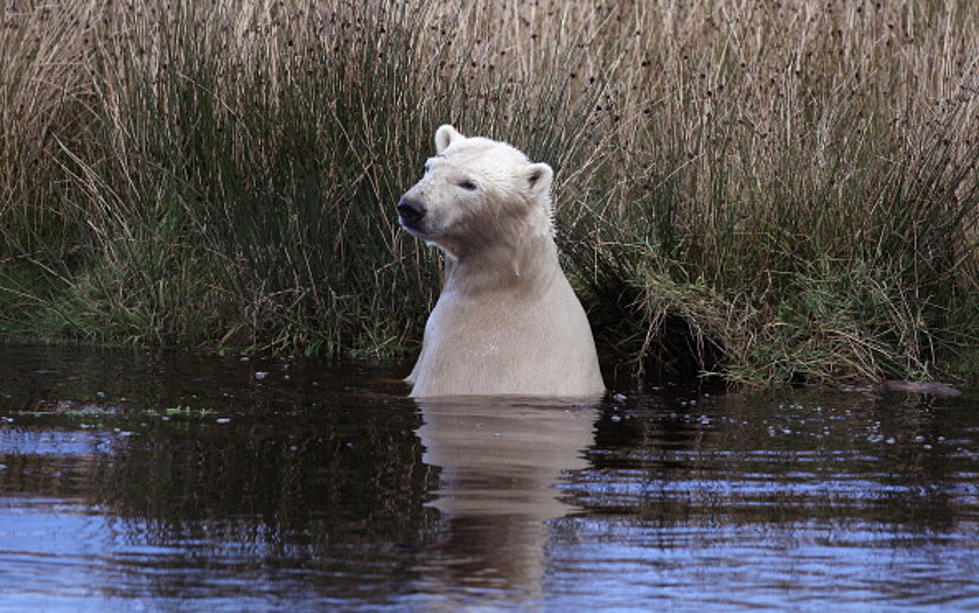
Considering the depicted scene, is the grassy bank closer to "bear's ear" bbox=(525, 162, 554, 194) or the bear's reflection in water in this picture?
"bear's ear" bbox=(525, 162, 554, 194)

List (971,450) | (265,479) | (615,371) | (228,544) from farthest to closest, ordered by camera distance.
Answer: (615,371) → (971,450) → (265,479) → (228,544)

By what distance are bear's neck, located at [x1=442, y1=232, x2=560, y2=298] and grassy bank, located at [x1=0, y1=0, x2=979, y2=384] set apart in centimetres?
106

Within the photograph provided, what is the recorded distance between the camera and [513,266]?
779cm

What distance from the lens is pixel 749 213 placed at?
29.9 ft

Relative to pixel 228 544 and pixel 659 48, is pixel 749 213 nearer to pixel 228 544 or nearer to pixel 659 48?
pixel 659 48

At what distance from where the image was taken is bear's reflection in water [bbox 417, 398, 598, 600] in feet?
14.3

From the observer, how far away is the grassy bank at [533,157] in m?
8.99

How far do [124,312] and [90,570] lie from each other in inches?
221

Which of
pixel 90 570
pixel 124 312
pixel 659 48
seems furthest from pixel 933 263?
pixel 90 570

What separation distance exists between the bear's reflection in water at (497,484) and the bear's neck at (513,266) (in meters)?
0.55

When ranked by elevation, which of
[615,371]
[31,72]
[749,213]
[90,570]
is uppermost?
[31,72]

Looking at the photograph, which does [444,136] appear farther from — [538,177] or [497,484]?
[497,484]

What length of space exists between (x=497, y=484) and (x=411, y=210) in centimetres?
210

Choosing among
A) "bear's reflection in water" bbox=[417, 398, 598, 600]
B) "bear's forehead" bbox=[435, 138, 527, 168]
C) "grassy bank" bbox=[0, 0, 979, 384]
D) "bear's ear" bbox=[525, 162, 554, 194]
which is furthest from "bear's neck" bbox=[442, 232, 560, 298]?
"grassy bank" bbox=[0, 0, 979, 384]
